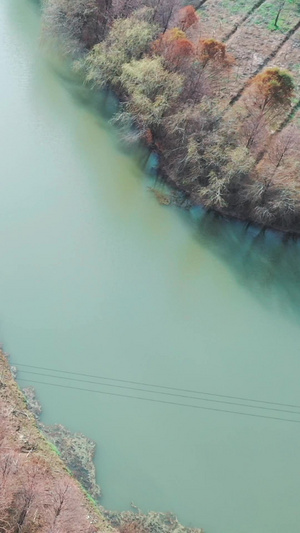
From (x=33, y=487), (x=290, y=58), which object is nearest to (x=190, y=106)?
(x=290, y=58)

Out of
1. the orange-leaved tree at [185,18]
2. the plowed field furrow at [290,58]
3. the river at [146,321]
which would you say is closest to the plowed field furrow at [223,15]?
the orange-leaved tree at [185,18]

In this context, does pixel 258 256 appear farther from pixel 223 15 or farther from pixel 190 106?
pixel 223 15

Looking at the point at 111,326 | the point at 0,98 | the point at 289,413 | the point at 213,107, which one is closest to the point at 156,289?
the point at 111,326

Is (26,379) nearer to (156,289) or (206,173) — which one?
(156,289)

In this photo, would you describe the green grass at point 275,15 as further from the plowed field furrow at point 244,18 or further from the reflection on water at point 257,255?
the reflection on water at point 257,255

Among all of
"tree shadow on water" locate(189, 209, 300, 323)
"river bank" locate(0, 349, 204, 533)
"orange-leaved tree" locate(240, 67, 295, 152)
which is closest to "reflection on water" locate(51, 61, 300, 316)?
"tree shadow on water" locate(189, 209, 300, 323)
